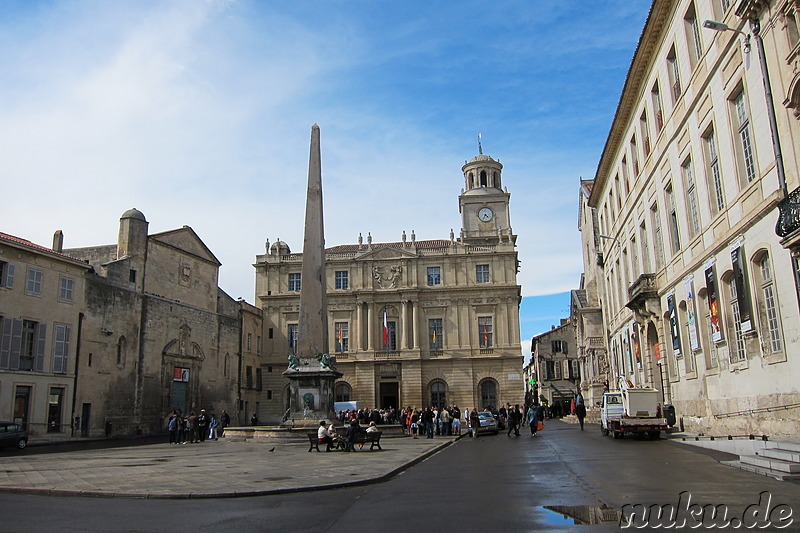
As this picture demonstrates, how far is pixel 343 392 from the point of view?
5419 centimetres

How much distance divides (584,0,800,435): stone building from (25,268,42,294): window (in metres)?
26.3

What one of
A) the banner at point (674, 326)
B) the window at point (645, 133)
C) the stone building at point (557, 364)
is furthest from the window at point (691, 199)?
the stone building at point (557, 364)

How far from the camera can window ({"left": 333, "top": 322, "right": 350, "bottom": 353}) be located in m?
55.2

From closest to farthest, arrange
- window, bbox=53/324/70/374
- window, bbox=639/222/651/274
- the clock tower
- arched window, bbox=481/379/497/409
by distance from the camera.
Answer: window, bbox=639/222/651/274
window, bbox=53/324/70/374
arched window, bbox=481/379/497/409
the clock tower

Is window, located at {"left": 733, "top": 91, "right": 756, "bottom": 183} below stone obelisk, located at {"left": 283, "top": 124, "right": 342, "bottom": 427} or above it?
above

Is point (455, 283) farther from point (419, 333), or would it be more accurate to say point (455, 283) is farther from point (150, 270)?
point (150, 270)

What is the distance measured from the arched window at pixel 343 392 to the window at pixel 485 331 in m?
11.6

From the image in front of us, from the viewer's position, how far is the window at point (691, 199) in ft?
69.6

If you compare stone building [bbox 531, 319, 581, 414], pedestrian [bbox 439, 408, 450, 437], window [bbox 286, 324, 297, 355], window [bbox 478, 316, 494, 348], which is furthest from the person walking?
stone building [bbox 531, 319, 581, 414]

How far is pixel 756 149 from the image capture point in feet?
51.4

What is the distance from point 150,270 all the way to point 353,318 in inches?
849

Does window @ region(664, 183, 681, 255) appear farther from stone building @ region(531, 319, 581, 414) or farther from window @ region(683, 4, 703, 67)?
stone building @ region(531, 319, 581, 414)

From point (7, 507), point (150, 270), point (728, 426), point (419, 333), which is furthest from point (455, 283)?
point (7, 507)

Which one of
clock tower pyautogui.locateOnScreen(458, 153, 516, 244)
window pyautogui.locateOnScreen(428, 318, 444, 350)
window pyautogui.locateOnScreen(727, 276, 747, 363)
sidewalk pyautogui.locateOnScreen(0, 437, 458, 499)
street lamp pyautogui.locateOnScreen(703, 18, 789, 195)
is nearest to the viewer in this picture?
sidewalk pyautogui.locateOnScreen(0, 437, 458, 499)
